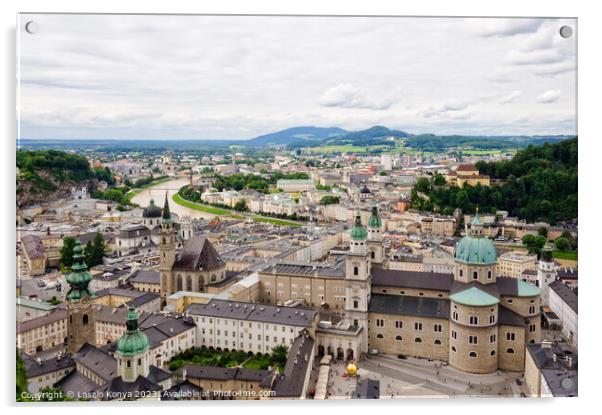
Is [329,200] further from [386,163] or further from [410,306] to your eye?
[410,306]

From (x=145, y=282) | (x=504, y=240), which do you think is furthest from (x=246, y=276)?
(x=504, y=240)

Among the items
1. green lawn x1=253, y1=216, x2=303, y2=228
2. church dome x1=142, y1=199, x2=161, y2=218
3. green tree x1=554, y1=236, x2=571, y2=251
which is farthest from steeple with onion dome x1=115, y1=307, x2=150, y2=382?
green lawn x1=253, y1=216, x2=303, y2=228

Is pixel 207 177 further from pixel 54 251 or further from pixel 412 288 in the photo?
pixel 412 288

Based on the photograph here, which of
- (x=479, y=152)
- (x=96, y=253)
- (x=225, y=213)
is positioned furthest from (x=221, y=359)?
(x=225, y=213)

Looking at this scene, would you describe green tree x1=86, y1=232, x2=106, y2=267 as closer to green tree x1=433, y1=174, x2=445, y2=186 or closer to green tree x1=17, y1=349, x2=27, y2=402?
green tree x1=17, y1=349, x2=27, y2=402

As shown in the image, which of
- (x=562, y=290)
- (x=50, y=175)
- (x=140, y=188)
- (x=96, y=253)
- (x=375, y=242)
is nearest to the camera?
(x=562, y=290)

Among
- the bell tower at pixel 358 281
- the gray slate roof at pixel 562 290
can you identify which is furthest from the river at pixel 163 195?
the gray slate roof at pixel 562 290
